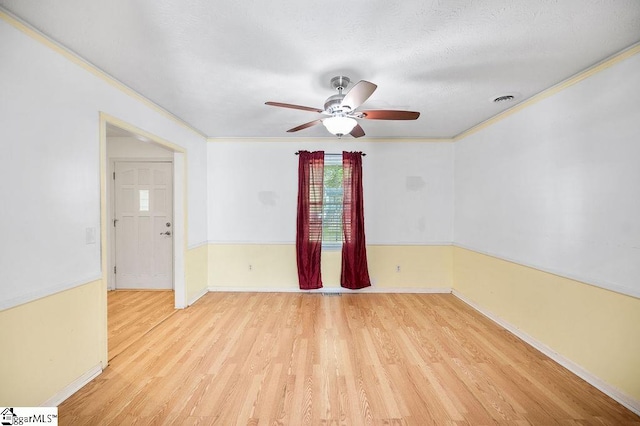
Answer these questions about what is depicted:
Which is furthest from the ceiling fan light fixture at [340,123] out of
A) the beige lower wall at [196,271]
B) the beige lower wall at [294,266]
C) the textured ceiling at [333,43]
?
the beige lower wall at [196,271]

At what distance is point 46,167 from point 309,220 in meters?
2.91

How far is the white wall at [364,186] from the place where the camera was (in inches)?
163

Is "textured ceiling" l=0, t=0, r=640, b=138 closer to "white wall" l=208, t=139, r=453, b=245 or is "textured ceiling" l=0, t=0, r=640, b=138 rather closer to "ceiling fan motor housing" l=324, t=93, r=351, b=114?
"ceiling fan motor housing" l=324, t=93, r=351, b=114

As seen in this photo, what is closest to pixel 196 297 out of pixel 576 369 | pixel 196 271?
pixel 196 271

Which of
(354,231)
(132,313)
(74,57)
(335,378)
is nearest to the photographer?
(74,57)

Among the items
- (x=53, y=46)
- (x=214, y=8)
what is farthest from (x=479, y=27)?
(x=53, y=46)

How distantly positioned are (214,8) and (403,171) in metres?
3.39

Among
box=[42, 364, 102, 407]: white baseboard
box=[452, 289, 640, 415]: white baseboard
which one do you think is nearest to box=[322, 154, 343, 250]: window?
box=[452, 289, 640, 415]: white baseboard

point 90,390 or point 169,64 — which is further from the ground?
point 169,64

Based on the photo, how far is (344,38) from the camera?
167cm

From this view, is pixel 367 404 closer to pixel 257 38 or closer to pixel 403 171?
pixel 257 38

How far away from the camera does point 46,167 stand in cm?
171

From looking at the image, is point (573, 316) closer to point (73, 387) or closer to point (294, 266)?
point (294, 266)

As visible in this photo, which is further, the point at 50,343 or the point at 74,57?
the point at 74,57
